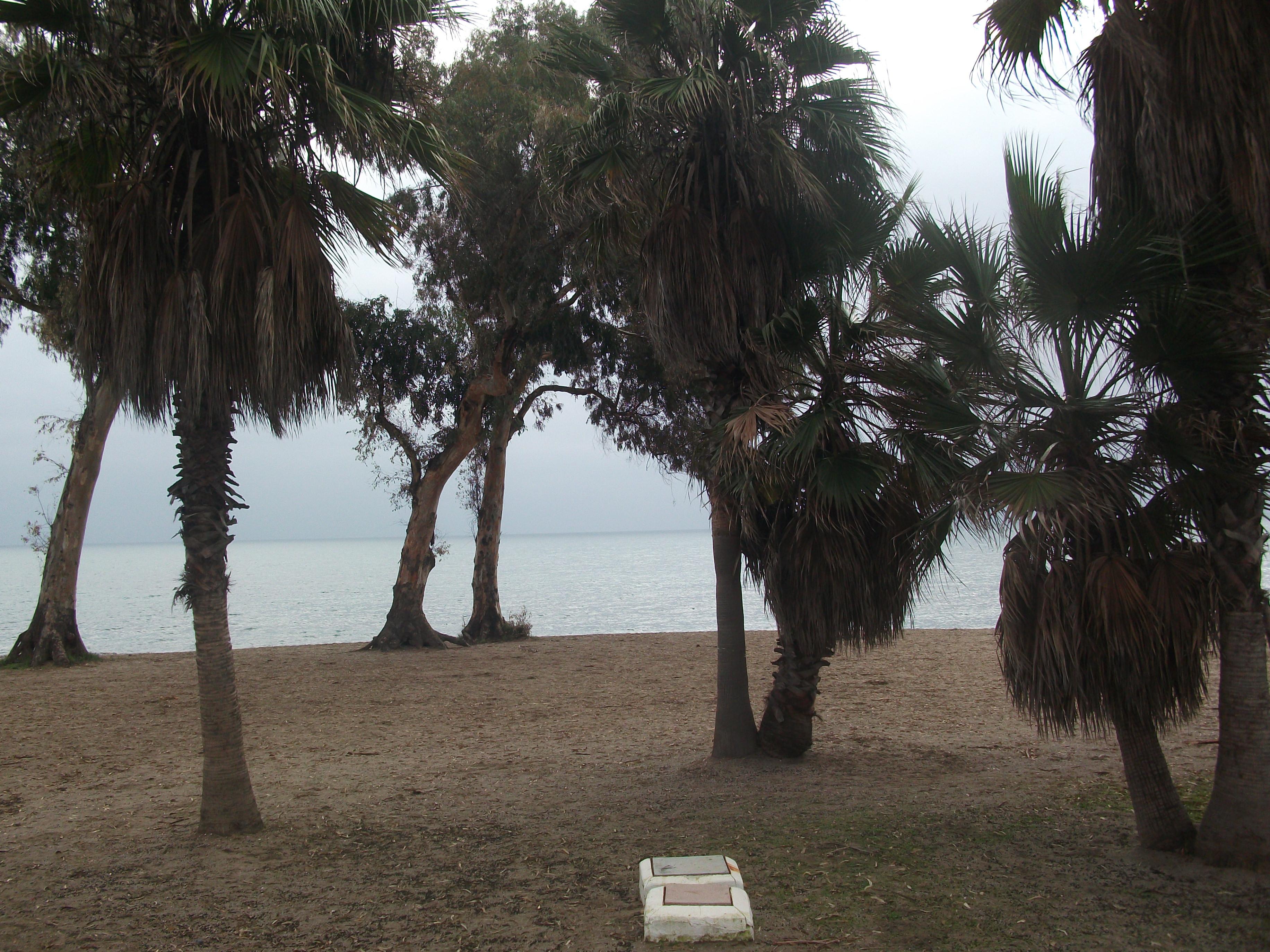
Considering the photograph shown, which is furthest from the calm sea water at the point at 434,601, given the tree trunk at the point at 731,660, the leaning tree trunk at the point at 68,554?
the leaning tree trunk at the point at 68,554

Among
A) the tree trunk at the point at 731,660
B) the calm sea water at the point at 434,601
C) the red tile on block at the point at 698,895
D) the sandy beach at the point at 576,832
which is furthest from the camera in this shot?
the calm sea water at the point at 434,601

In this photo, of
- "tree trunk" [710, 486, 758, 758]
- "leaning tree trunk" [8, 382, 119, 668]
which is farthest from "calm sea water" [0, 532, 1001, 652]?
"leaning tree trunk" [8, 382, 119, 668]

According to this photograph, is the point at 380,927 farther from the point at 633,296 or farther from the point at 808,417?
the point at 633,296

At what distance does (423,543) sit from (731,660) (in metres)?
11.7

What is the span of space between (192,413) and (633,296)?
27.2ft

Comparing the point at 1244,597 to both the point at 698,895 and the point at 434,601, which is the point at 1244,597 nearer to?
the point at 698,895

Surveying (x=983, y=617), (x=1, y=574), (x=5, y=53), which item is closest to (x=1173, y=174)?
(x=5, y=53)

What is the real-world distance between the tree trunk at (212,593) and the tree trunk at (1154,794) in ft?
18.5

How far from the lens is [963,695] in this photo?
452 inches

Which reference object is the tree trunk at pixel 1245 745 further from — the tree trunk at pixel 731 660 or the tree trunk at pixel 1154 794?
the tree trunk at pixel 731 660

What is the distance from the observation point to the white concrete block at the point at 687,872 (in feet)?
15.3

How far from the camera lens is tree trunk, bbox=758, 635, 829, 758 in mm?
7758

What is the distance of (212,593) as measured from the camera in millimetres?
6074

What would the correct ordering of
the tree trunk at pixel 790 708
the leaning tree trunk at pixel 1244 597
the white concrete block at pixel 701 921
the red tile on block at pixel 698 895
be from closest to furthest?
the white concrete block at pixel 701 921 < the red tile on block at pixel 698 895 < the leaning tree trunk at pixel 1244 597 < the tree trunk at pixel 790 708
